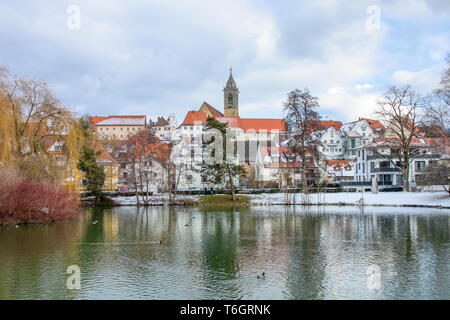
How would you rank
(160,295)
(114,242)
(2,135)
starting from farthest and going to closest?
1. (2,135)
2. (114,242)
3. (160,295)

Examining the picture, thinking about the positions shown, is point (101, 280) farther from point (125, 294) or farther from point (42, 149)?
point (42, 149)

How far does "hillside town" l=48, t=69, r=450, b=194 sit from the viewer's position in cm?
5384

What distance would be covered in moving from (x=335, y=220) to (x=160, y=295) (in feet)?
72.6

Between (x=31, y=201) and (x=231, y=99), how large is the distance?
11908 centimetres

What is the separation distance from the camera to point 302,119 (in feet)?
179

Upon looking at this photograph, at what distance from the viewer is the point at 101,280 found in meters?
13.8

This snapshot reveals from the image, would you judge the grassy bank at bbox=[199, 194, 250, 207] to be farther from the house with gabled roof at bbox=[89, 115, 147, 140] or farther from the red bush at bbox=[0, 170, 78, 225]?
the house with gabled roof at bbox=[89, 115, 147, 140]

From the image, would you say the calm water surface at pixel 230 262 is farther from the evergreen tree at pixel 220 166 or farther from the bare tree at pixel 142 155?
the evergreen tree at pixel 220 166

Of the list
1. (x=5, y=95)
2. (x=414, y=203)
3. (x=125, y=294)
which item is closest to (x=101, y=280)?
(x=125, y=294)

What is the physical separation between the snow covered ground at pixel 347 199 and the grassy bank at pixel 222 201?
0.82 meters

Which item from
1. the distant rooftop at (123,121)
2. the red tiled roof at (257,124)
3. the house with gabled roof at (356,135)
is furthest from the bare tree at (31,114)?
the distant rooftop at (123,121)

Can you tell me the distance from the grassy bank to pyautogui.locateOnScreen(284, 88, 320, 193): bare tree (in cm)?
804

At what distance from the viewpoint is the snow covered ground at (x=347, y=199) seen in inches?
1787

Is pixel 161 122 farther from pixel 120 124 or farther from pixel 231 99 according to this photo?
pixel 231 99
